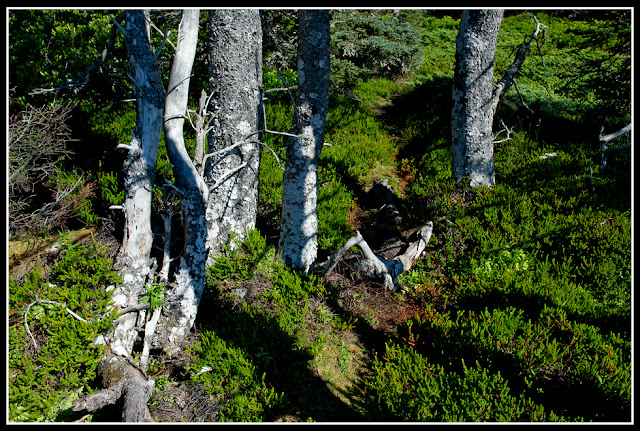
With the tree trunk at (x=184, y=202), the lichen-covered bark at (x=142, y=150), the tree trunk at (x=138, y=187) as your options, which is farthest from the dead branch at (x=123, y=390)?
the lichen-covered bark at (x=142, y=150)

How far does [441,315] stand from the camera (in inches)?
203

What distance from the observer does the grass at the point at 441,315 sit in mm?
4047

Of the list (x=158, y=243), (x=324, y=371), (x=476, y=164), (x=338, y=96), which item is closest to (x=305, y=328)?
(x=324, y=371)

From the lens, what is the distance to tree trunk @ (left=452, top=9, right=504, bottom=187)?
6.98m

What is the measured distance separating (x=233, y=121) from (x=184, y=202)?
5.07 feet

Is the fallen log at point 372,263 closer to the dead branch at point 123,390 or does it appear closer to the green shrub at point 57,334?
the dead branch at point 123,390

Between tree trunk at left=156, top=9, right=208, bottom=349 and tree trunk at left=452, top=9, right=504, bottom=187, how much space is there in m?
4.95

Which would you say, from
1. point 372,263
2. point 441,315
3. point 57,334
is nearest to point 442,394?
point 441,315

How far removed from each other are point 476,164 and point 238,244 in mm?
4807

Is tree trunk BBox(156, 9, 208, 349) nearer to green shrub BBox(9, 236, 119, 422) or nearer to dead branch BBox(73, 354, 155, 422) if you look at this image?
dead branch BBox(73, 354, 155, 422)

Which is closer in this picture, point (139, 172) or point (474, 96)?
point (139, 172)

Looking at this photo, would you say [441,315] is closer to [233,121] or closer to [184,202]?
[184,202]

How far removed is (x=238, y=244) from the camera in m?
5.84

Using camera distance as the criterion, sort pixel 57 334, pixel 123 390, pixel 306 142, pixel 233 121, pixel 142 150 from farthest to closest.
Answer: pixel 233 121
pixel 306 142
pixel 142 150
pixel 57 334
pixel 123 390
